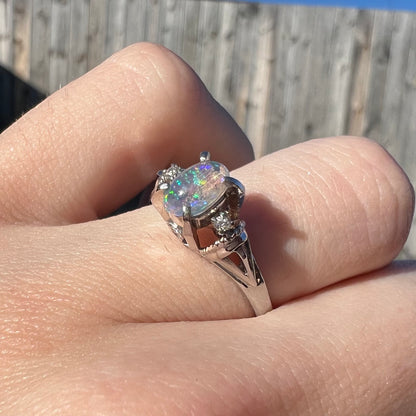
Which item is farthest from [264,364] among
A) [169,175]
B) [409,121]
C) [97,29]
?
[97,29]

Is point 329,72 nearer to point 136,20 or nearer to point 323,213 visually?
point 136,20

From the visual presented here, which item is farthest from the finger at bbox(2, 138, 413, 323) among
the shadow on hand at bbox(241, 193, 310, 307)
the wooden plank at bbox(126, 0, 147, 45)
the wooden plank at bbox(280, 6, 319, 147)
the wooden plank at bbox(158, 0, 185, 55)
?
the wooden plank at bbox(126, 0, 147, 45)

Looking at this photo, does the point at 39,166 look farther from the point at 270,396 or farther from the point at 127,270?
the point at 270,396

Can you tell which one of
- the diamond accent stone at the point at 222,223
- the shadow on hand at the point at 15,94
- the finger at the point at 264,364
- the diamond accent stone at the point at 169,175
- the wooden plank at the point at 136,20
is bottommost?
the shadow on hand at the point at 15,94

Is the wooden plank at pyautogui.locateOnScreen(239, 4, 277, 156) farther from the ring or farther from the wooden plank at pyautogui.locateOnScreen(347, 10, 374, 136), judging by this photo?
the ring

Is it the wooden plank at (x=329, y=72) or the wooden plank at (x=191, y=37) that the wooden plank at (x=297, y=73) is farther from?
the wooden plank at (x=191, y=37)

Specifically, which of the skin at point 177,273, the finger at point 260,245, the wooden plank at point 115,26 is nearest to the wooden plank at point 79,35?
the wooden plank at point 115,26
